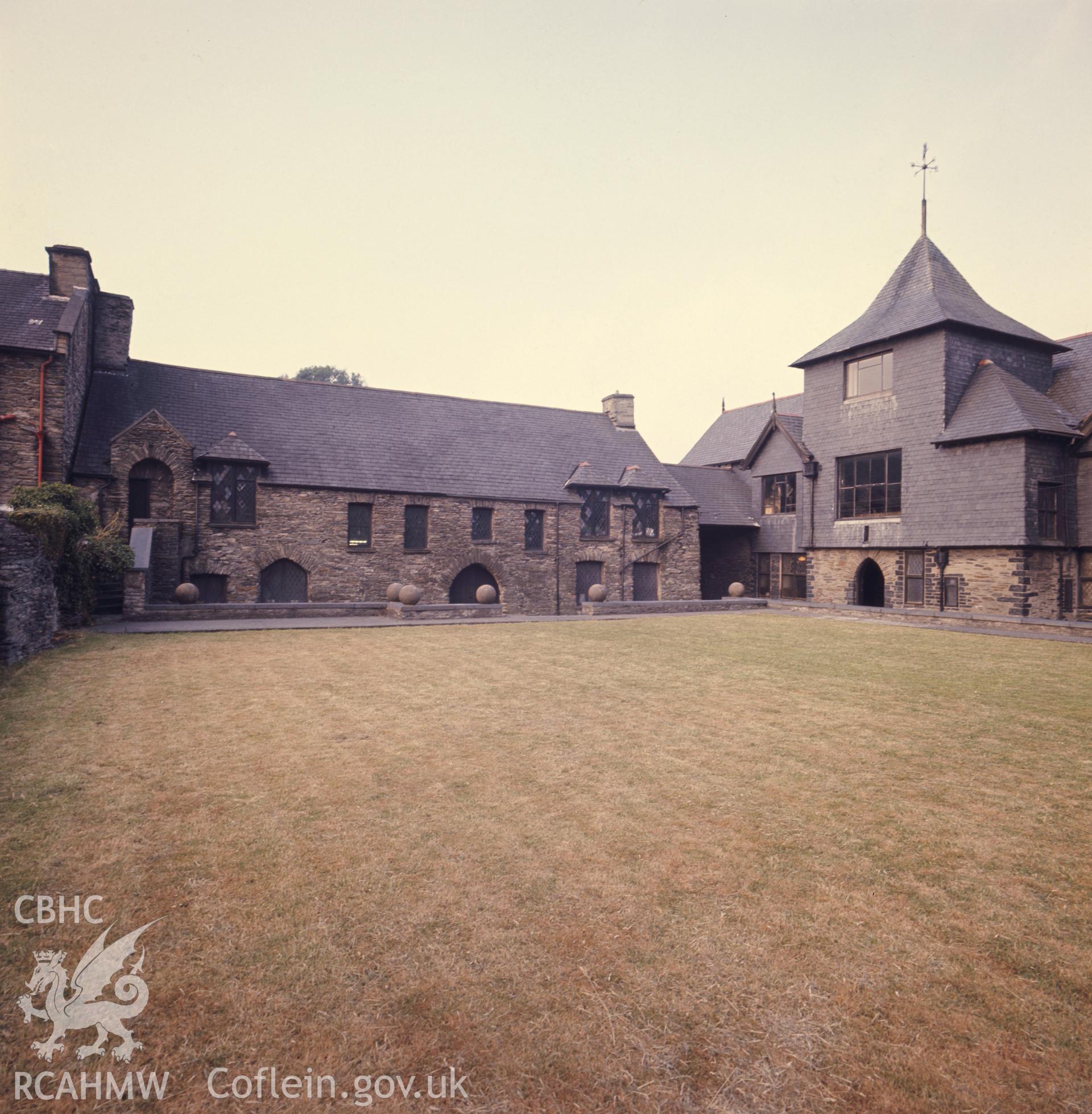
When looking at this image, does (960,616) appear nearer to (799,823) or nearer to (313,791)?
(799,823)

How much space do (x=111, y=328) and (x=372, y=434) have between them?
10000 mm

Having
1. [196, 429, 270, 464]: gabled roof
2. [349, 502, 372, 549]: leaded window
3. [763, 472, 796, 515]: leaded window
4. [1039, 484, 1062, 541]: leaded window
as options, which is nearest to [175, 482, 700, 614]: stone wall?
[349, 502, 372, 549]: leaded window

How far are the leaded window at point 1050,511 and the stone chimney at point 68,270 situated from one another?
32951 mm

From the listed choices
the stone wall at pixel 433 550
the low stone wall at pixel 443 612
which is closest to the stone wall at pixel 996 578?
the stone wall at pixel 433 550

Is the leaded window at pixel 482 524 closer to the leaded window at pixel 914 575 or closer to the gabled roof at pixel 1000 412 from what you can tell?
the leaded window at pixel 914 575

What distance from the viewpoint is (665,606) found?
84.0 ft

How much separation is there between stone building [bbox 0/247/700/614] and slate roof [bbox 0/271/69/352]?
2.4 inches

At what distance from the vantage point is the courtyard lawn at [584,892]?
→ 106 inches

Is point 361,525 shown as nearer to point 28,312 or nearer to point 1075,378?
point 28,312

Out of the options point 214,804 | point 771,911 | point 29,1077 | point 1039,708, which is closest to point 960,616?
point 1039,708

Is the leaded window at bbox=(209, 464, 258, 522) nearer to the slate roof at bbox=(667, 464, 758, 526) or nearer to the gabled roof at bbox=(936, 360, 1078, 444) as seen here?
the slate roof at bbox=(667, 464, 758, 526)

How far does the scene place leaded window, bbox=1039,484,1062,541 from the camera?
21.7 meters

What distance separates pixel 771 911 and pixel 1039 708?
24.0 ft

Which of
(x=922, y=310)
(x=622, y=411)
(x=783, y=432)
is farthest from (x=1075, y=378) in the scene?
(x=622, y=411)
